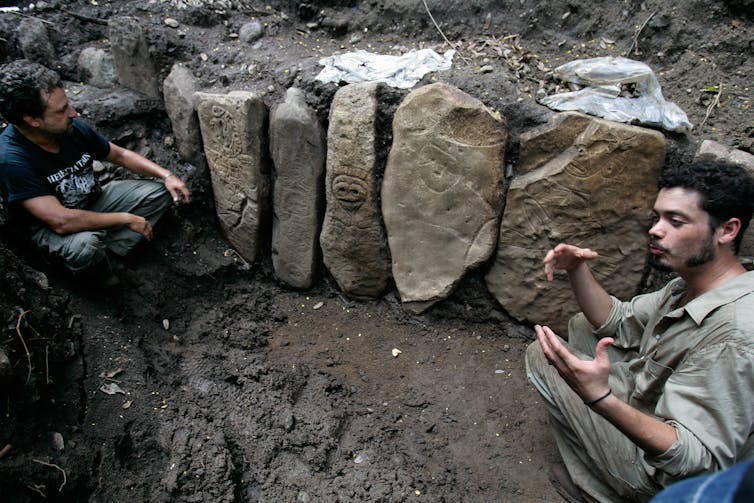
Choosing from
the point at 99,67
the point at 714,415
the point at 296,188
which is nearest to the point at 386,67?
the point at 296,188

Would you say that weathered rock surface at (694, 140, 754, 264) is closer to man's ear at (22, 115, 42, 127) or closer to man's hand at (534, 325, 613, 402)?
man's hand at (534, 325, 613, 402)

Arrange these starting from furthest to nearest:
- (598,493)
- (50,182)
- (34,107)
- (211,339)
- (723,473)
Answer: (211,339) → (50,182) → (34,107) → (598,493) → (723,473)

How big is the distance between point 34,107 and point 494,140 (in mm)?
1926

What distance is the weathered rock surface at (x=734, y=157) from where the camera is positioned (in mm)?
2029

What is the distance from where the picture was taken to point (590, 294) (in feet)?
6.63

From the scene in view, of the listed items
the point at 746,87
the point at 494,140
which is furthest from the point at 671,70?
the point at 494,140

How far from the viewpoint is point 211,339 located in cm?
277

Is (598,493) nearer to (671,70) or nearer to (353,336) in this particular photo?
(353,336)

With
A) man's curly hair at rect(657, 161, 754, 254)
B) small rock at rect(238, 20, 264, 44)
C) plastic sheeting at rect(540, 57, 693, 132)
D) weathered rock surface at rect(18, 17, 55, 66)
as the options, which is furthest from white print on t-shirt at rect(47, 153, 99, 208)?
man's curly hair at rect(657, 161, 754, 254)

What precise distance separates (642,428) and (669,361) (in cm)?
36

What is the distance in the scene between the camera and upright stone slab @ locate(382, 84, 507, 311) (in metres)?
2.37

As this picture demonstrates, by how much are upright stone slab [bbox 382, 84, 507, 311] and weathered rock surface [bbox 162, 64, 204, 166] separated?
1.14m

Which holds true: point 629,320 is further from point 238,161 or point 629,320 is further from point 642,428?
point 238,161

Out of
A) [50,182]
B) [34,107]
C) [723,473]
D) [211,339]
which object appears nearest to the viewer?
[723,473]
